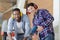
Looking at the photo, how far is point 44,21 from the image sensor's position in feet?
4.72

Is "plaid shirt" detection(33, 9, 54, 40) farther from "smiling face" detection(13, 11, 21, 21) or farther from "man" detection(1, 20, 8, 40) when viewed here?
"man" detection(1, 20, 8, 40)

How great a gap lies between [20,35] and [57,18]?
1.50 feet

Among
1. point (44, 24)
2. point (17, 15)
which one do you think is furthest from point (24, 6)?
point (44, 24)

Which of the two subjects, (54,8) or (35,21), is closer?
(35,21)

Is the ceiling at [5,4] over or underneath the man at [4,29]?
over

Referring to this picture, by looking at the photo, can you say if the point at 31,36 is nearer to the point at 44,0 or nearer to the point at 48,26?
the point at 48,26

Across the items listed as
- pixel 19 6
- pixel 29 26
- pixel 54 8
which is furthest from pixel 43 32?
pixel 19 6

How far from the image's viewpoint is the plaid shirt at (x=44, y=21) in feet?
4.73

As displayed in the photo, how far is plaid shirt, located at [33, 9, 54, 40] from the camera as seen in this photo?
4.73 feet

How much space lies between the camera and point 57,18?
164 cm

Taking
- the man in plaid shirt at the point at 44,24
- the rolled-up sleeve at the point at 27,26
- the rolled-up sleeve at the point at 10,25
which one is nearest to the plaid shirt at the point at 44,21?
the man in plaid shirt at the point at 44,24

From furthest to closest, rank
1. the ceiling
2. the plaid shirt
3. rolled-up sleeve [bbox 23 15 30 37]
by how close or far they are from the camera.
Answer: the ceiling → rolled-up sleeve [bbox 23 15 30 37] → the plaid shirt

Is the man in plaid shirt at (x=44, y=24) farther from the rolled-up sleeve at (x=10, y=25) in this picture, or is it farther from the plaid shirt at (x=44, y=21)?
the rolled-up sleeve at (x=10, y=25)

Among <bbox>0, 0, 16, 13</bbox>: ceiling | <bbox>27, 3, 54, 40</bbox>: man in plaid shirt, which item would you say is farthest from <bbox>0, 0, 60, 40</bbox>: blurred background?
<bbox>27, 3, 54, 40</bbox>: man in plaid shirt
